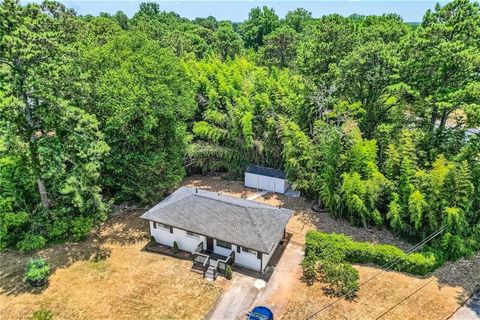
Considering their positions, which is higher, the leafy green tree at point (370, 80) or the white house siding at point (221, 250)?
the leafy green tree at point (370, 80)

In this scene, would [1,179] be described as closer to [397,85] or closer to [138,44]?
[138,44]

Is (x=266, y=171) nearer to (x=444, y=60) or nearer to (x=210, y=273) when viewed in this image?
(x=210, y=273)

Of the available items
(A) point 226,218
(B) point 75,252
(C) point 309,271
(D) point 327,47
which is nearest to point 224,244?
(A) point 226,218

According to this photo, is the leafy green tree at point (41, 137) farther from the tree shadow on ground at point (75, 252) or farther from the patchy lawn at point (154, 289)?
the patchy lawn at point (154, 289)

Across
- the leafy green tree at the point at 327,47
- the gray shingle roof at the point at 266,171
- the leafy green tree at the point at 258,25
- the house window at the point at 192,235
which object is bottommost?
the house window at the point at 192,235

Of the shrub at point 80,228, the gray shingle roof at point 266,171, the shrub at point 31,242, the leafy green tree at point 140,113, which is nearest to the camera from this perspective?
the shrub at point 31,242

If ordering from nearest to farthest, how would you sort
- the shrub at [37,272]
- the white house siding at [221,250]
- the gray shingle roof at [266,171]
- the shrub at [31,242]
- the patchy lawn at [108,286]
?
the patchy lawn at [108,286], the shrub at [37,272], the white house siding at [221,250], the shrub at [31,242], the gray shingle roof at [266,171]

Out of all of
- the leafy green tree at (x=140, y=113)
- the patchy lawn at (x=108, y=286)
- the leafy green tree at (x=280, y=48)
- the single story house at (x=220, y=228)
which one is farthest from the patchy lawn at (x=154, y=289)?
the leafy green tree at (x=280, y=48)
